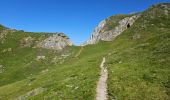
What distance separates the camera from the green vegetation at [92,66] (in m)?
33.3

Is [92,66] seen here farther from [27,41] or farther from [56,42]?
[27,41]

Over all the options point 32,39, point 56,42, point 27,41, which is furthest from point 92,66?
point 32,39

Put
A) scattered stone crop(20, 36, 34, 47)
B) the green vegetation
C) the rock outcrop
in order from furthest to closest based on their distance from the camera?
scattered stone crop(20, 36, 34, 47)
the rock outcrop
the green vegetation

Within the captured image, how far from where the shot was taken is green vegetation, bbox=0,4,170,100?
33.3 metres

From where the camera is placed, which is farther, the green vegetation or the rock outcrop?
the rock outcrop

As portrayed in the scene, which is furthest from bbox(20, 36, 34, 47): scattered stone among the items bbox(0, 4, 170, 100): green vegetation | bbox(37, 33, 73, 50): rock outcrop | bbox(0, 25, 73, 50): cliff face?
bbox(37, 33, 73, 50): rock outcrop

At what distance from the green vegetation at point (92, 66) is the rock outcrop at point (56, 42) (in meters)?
3.60

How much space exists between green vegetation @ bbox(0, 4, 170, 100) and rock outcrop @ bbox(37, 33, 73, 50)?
360 centimetres

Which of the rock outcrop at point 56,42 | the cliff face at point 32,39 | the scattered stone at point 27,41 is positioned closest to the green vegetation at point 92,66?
the cliff face at point 32,39

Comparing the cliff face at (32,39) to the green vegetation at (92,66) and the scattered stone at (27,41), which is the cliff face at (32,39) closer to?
the scattered stone at (27,41)

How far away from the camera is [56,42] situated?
132125 mm

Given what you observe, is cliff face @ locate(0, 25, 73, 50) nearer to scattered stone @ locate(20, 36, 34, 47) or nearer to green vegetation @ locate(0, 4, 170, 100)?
scattered stone @ locate(20, 36, 34, 47)

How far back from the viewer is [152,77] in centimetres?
3634

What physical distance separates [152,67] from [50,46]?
9055 centimetres
